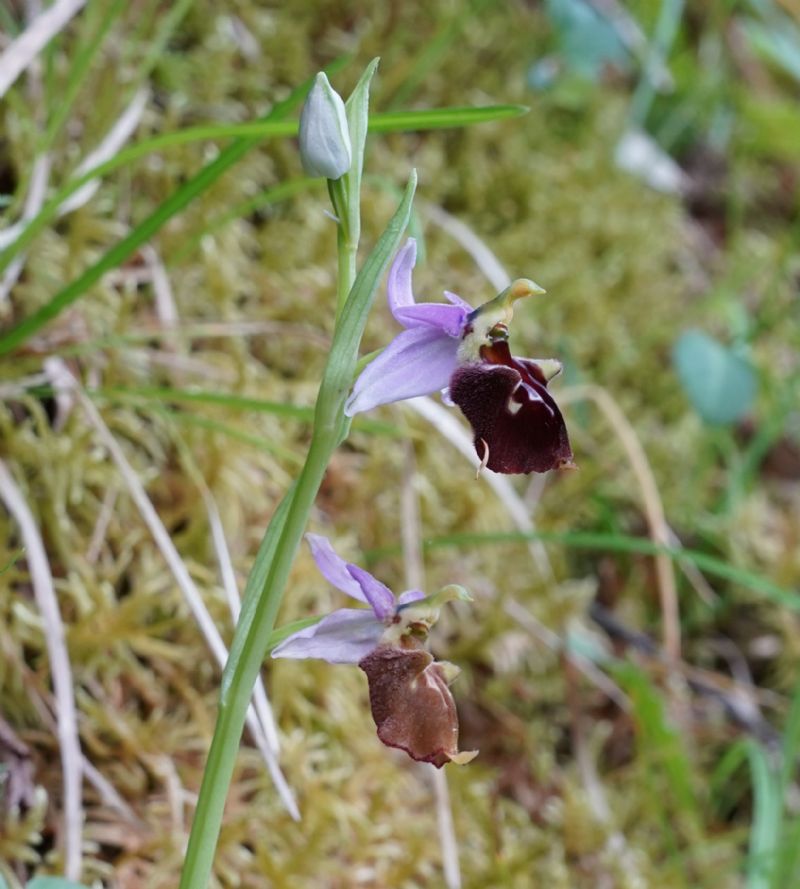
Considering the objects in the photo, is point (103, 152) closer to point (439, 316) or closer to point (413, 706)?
point (439, 316)

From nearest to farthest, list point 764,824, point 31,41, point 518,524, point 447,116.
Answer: point 447,116
point 31,41
point 764,824
point 518,524

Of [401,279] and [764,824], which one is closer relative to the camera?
[401,279]

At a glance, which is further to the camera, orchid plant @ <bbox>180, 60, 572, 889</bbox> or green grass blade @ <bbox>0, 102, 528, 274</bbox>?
green grass blade @ <bbox>0, 102, 528, 274</bbox>

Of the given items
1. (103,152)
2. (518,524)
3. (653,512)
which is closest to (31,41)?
(103,152)

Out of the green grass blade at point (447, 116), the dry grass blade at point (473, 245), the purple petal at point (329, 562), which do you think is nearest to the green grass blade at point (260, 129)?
the green grass blade at point (447, 116)

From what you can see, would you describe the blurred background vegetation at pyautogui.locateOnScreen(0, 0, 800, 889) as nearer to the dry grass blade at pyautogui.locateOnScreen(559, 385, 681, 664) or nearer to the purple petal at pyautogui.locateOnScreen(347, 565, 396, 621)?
the dry grass blade at pyautogui.locateOnScreen(559, 385, 681, 664)

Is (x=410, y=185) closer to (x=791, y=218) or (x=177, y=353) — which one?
(x=177, y=353)

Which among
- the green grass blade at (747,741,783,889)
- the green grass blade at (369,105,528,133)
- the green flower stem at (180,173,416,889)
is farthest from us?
the green grass blade at (747,741,783,889)

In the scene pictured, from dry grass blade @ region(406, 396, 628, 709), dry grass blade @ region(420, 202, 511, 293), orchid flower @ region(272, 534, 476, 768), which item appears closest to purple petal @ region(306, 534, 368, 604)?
orchid flower @ region(272, 534, 476, 768)
